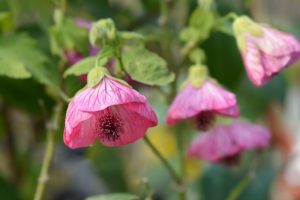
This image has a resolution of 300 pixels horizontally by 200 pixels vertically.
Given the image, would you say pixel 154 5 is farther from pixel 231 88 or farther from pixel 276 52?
pixel 276 52

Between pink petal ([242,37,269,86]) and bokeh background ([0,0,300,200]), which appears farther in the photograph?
bokeh background ([0,0,300,200])

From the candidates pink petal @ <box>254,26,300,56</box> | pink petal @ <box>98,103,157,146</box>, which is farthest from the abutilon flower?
pink petal @ <box>98,103,157,146</box>

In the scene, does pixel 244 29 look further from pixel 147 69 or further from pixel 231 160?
pixel 231 160

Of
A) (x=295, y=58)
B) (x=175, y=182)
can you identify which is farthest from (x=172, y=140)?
(x=295, y=58)

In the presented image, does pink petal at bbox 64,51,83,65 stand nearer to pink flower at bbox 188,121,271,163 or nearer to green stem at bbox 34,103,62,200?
green stem at bbox 34,103,62,200

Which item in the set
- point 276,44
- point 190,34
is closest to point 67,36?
point 190,34

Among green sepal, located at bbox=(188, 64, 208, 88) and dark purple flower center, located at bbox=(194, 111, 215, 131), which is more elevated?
green sepal, located at bbox=(188, 64, 208, 88)
